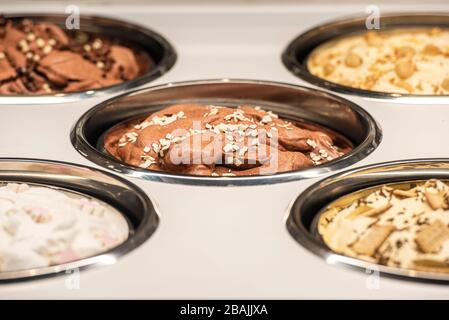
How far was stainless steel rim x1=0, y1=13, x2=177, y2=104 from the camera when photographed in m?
2.40

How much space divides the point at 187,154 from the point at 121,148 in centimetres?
25

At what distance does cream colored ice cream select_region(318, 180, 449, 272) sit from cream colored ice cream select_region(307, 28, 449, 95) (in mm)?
656

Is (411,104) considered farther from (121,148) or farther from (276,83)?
(121,148)

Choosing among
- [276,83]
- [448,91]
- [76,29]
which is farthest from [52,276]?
[76,29]

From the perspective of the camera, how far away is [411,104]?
2.38m

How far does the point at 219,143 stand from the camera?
6.71 feet

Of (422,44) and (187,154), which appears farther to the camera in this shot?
(422,44)

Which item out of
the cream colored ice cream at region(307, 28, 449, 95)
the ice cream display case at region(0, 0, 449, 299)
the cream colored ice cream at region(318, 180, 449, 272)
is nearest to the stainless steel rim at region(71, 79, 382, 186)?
the ice cream display case at region(0, 0, 449, 299)

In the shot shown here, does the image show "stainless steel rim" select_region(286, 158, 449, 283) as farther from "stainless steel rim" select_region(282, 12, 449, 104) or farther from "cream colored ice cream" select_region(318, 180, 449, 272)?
"stainless steel rim" select_region(282, 12, 449, 104)

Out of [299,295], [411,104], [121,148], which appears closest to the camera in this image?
[299,295]

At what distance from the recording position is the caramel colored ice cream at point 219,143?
2025 millimetres

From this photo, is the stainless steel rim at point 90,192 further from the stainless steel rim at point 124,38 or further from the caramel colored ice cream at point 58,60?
the caramel colored ice cream at point 58,60

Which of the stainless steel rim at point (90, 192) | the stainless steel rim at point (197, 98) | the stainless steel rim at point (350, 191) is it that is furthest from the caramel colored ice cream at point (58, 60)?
the stainless steel rim at point (350, 191)

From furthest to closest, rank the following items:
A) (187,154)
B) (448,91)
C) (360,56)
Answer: (360,56) < (448,91) < (187,154)
